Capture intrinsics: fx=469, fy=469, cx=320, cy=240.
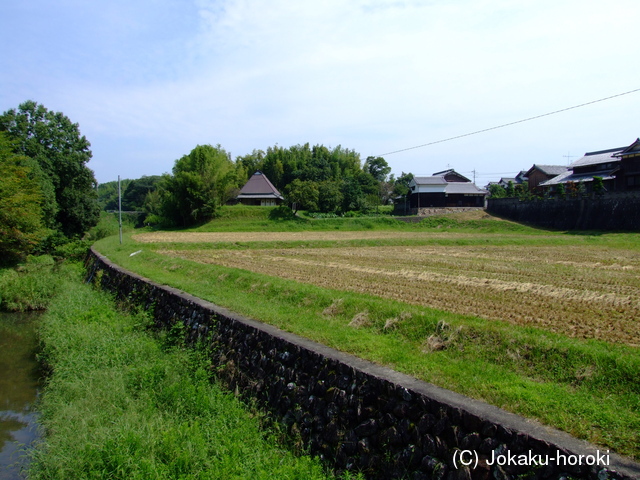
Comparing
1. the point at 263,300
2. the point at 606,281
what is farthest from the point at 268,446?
the point at 606,281

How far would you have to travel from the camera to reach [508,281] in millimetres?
12406

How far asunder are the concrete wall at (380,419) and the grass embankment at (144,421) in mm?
404

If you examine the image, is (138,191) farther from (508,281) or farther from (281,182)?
(508,281)

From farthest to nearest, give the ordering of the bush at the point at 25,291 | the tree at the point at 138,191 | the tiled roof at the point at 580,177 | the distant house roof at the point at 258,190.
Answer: the tree at the point at 138,191 < the distant house roof at the point at 258,190 < the tiled roof at the point at 580,177 < the bush at the point at 25,291

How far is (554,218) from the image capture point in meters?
38.2

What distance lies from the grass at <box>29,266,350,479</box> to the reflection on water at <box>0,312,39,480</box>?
47 centimetres

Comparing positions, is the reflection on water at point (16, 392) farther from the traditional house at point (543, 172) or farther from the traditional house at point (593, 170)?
the traditional house at point (543, 172)

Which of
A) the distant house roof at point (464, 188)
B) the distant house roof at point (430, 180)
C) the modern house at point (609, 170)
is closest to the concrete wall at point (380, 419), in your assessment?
the modern house at point (609, 170)

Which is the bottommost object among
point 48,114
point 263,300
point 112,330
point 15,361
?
point 15,361

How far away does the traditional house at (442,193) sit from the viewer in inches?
2036

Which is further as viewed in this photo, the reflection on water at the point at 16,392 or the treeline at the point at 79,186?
the treeline at the point at 79,186

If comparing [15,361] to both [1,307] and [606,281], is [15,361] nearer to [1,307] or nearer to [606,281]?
[1,307]

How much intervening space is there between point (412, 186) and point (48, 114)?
36.0 m

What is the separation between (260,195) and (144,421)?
52251mm
